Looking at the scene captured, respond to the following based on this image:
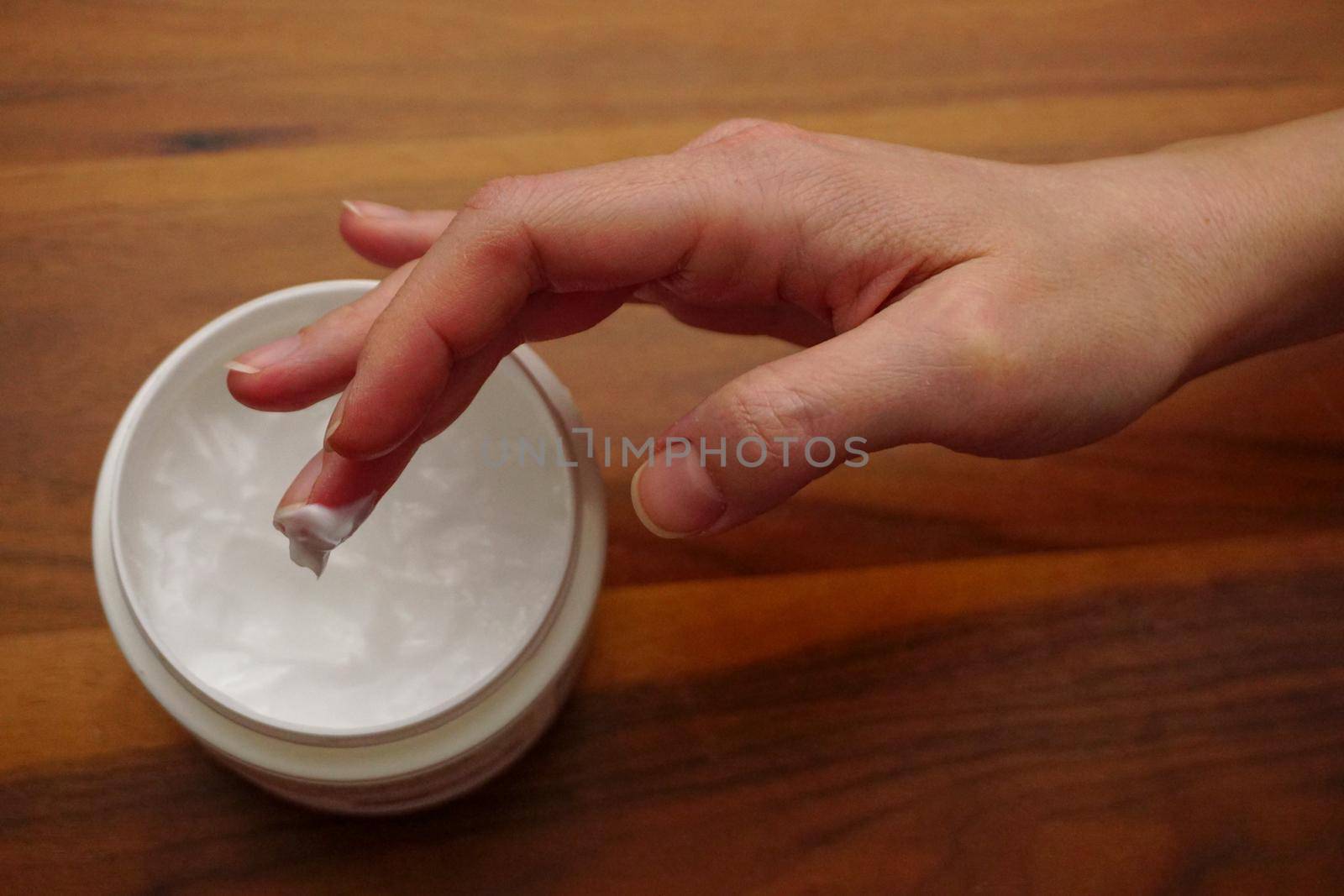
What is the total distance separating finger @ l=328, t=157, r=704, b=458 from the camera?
1.34ft

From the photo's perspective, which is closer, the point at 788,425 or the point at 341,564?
the point at 788,425

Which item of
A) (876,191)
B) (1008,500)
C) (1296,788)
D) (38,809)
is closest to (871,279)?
(876,191)

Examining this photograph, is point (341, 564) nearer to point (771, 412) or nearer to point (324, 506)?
point (324, 506)

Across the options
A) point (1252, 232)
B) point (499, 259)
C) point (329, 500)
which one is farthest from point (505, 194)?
point (1252, 232)

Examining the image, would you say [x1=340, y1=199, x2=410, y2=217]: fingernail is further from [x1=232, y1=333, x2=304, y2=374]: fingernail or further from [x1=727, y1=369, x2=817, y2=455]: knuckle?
[x1=727, y1=369, x2=817, y2=455]: knuckle

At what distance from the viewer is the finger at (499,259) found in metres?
0.41

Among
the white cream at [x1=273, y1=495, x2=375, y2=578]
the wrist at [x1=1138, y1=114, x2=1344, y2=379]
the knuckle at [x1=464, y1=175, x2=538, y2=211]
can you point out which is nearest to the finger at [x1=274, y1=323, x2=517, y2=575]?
the white cream at [x1=273, y1=495, x2=375, y2=578]

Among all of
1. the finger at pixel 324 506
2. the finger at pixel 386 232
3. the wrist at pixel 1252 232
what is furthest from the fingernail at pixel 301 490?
the wrist at pixel 1252 232

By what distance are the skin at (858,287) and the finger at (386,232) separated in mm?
41

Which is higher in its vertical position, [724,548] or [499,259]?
[499,259]

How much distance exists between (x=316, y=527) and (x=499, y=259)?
126 millimetres

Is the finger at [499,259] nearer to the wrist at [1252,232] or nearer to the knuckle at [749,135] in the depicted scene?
the knuckle at [749,135]

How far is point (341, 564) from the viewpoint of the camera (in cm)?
47

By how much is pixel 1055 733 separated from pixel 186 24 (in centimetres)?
59
